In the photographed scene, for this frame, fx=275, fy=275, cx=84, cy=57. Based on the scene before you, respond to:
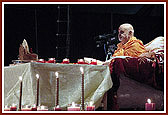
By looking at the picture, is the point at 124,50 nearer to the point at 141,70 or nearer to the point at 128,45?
the point at 128,45

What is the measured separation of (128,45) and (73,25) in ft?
9.37

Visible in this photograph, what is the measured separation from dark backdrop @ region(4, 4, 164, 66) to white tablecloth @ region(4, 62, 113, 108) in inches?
122

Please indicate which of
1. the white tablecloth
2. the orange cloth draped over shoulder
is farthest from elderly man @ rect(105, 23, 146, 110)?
the white tablecloth

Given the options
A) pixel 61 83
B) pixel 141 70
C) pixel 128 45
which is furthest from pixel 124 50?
pixel 61 83

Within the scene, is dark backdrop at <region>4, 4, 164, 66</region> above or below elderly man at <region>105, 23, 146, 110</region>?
above

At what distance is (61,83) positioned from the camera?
95.2 inches

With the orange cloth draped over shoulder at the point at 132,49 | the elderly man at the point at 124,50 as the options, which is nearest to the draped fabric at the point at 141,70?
the elderly man at the point at 124,50

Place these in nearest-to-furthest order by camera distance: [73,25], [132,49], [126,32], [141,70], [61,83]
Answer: [61,83] < [141,70] < [132,49] < [126,32] < [73,25]

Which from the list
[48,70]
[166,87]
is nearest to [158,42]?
[166,87]

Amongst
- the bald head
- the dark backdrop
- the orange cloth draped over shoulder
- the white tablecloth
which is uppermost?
the dark backdrop

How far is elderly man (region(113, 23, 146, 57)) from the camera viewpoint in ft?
9.75

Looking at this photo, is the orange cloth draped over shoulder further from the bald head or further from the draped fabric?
the draped fabric

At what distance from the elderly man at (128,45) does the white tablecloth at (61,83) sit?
607 millimetres

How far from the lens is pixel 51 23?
565 cm
